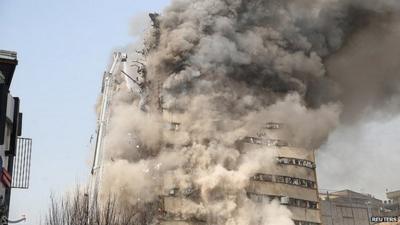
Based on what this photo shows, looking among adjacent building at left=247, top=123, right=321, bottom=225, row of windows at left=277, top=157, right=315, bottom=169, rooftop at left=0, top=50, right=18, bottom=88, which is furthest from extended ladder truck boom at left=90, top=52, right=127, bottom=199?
rooftop at left=0, top=50, right=18, bottom=88

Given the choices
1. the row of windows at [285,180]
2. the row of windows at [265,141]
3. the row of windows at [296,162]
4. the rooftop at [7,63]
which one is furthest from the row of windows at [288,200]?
the rooftop at [7,63]

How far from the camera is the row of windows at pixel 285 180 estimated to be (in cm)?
4195

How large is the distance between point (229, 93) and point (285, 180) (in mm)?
10537

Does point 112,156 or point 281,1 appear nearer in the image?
point 112,156

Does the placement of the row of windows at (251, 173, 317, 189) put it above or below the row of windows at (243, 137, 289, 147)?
below

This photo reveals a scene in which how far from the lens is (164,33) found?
3934 centimetres

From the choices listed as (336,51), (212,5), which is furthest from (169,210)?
(336,51)

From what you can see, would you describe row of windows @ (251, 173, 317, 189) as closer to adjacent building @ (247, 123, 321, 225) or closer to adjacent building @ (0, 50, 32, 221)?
adjacent building @ (247, 123, 321, 225)

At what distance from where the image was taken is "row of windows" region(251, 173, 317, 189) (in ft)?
138

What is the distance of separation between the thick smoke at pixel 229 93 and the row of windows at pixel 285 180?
Answer: 3.24 feet

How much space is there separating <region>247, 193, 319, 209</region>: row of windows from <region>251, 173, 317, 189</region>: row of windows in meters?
1.33

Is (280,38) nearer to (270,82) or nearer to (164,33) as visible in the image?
(270,82)

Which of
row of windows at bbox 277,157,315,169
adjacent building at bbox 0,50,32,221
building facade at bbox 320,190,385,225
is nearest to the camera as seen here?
adjacent building at bbox 0,50,32,221

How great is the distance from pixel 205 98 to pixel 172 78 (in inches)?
119
